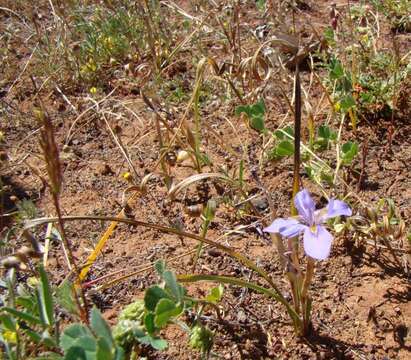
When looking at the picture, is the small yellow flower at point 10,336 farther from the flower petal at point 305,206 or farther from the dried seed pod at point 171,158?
the dried seed pod at point 171,158

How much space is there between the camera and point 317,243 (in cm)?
117

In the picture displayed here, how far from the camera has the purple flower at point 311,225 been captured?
3.82ft

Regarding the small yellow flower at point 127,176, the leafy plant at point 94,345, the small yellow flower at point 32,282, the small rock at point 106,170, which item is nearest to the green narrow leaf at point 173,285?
the leafy plant at point 94,345

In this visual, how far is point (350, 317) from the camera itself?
1.54m

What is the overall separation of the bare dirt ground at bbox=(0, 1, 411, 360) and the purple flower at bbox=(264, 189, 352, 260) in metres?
0.37

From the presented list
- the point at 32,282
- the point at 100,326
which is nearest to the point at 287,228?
the point at 100,326

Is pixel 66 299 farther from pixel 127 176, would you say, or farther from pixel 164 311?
pixel 127 176

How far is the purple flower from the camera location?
1.16 meters

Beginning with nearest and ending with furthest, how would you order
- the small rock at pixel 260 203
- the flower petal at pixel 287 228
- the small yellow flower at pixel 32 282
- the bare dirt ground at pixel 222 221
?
the flower petal at pixel 287 228 → the bare dirt ground at pixel 222 221 → the small yellow flower at pixel 32 282 → the small rock at pixel 260 203

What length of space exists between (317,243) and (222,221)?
2.59 ft

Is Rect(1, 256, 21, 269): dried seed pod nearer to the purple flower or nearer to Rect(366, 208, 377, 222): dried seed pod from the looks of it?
the purple flower

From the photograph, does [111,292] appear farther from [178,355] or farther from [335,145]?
[335,145]

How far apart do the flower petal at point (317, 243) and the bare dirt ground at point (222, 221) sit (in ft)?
1.37

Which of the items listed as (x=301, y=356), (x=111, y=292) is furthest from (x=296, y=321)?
(x=111, y=292)
